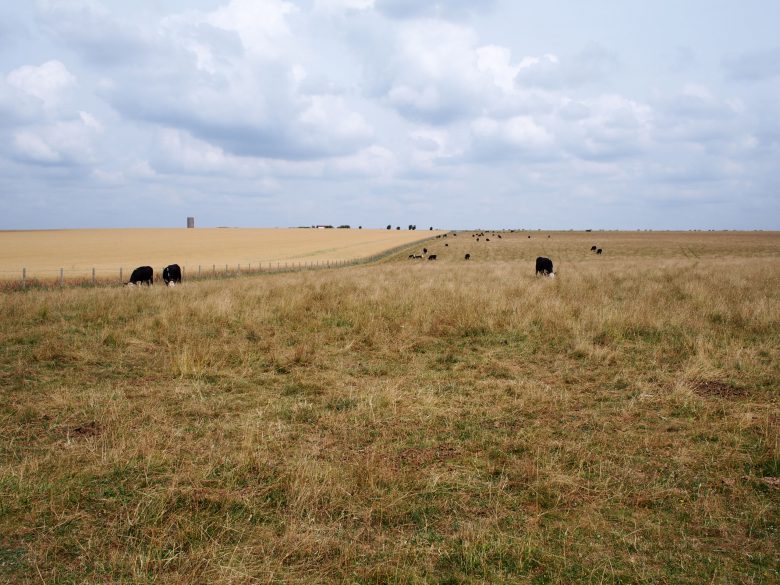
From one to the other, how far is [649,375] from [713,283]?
12.9m

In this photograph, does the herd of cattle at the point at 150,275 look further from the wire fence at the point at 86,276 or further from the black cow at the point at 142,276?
the wire fence at the point at 86,276

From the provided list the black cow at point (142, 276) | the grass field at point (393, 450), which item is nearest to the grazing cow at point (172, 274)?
the black cow at point (142, 276)

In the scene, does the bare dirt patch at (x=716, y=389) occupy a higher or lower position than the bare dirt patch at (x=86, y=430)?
higher

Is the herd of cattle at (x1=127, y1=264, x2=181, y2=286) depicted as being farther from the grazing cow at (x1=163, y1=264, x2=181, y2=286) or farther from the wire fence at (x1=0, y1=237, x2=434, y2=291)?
the wire fence at (x1=0, y1=237, x2=434, y2=291)

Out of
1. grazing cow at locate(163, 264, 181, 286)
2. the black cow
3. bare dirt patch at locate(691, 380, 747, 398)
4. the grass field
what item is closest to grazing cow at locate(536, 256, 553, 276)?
the grass field

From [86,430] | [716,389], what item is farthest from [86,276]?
[716,389]

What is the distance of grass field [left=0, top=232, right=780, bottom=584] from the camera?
162 inches

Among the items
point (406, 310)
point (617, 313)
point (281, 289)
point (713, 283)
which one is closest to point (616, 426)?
point (617, 313)

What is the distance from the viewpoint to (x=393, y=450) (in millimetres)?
6105

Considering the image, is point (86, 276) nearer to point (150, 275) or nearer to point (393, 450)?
point (150, 275)

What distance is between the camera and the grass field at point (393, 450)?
4109mm

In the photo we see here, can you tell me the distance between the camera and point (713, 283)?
63.7ft

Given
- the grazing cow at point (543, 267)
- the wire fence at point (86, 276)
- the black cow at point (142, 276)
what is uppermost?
the grazing cow at point (543, 267)

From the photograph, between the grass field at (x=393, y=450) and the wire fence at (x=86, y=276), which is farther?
the wire fence at (x=86, y=276)
